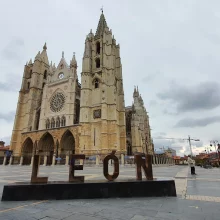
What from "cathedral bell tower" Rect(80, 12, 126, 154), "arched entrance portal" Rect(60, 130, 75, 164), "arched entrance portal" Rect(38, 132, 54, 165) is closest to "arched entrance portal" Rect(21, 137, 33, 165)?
Result: "arched entrance portal" Rect(38, 132, 54, 165)

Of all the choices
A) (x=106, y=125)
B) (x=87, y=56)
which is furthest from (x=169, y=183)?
(x=87, y=56)

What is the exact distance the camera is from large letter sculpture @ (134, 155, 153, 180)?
175 inches

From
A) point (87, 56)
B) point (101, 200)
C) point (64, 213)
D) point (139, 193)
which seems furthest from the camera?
point (87, 56)

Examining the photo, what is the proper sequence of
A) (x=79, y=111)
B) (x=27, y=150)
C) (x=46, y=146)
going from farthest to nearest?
(x=79, y=111)
(x=27, y=150)
(x=46, y=146)

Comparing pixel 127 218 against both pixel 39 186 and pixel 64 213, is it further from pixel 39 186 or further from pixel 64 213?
pixel 39 186

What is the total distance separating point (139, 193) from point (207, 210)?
62.3 inches

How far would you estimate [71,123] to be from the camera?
32.3 meters

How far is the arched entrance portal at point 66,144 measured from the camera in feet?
100.0

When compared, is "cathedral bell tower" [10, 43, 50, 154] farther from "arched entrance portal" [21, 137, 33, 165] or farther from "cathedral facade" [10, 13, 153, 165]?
"arched entrance portal" [21, 137, 33, 165]

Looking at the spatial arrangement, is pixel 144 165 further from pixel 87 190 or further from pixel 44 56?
pixel 44 56

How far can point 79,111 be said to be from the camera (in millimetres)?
36188

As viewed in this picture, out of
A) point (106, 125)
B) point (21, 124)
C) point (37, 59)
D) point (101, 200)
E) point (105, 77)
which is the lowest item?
point (101, 200)

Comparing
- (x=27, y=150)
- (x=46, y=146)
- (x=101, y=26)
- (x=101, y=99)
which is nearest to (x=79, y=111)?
(x=101, y=99)

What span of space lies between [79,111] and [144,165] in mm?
32615
